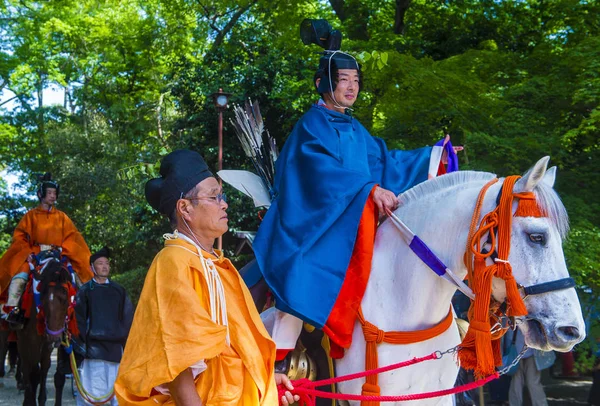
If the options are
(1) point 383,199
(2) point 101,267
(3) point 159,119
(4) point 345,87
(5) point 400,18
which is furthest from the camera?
(3) point 159,119

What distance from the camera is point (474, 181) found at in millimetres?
3926

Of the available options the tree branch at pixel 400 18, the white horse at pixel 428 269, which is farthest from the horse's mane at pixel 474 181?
the tree branch at pixel 400 18

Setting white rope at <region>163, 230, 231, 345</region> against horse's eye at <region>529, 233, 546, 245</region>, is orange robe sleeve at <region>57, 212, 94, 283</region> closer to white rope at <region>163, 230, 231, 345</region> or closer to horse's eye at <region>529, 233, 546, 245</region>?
white rope at <region>163, 230, 231, 345</region>

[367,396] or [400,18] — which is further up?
[400,18]

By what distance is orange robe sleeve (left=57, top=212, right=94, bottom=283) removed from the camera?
10.9 meters

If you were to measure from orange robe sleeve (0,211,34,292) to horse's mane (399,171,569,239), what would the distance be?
8253 mm

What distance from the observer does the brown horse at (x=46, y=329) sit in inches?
399

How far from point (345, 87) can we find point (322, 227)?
102cm

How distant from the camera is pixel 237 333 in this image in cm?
295

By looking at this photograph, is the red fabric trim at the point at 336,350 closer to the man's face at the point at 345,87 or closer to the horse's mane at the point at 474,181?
the horse's mane at the point at 474,181

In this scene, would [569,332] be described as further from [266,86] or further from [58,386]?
[266,86]

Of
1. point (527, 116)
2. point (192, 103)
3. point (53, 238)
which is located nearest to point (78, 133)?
point (192, 103)

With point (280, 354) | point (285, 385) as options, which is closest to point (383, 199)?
point (280, 354)

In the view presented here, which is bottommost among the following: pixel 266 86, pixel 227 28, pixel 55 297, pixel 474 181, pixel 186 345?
pixel 55 297
